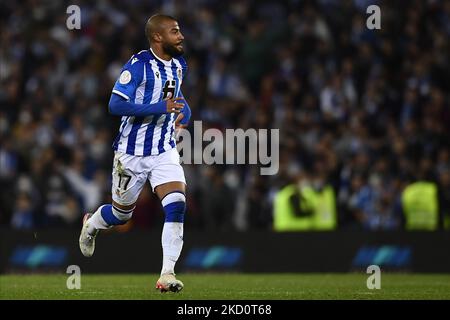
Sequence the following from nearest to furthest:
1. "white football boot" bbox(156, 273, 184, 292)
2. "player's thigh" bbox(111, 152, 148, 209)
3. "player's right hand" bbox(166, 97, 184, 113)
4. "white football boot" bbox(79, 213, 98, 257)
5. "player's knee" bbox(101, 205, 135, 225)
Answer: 1. "white football boot" bbox(156, 273, 184, 292)
2. "player's right hand" bbox(166, 97, 184, 113)
3. "player's thigh" bbox(111, 152, 148, 209)
4. "player's knee" bbox(101, 205, 135, 225)
5. "white football boot" bbox(79, 213, 98, 257)

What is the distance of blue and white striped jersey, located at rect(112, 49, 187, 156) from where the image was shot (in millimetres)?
10992

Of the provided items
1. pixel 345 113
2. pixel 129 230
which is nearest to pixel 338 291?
pixel 129 230

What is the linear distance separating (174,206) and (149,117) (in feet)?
3.16

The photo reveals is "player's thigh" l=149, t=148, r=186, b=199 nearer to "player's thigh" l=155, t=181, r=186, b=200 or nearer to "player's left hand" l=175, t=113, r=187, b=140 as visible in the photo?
"player's thigh" l=155, t=181, r=186, b=200

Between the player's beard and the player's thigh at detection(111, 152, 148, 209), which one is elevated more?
the player's beard

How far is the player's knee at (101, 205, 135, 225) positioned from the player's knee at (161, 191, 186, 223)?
879 millimetres

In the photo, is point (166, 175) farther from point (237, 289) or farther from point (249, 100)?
point (249, 100)

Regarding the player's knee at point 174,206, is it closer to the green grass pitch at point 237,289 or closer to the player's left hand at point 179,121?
the green grass pitch at point 237,289

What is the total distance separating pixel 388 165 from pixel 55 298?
9.55 meters

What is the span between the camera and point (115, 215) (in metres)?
11.6

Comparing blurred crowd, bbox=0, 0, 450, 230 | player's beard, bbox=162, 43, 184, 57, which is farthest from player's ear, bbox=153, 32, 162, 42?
blurred crowd, bbox=0, 0, 450, 230

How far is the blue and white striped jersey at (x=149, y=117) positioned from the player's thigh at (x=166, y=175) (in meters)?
0.10

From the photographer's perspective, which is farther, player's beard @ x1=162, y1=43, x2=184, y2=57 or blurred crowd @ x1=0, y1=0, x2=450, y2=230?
blurred crowd @ x1=0, y1=0, x2=450, y2=230

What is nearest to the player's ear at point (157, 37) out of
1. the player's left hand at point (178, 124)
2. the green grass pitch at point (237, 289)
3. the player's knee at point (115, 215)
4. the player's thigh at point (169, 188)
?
the player's left hand at point (178, 124)
